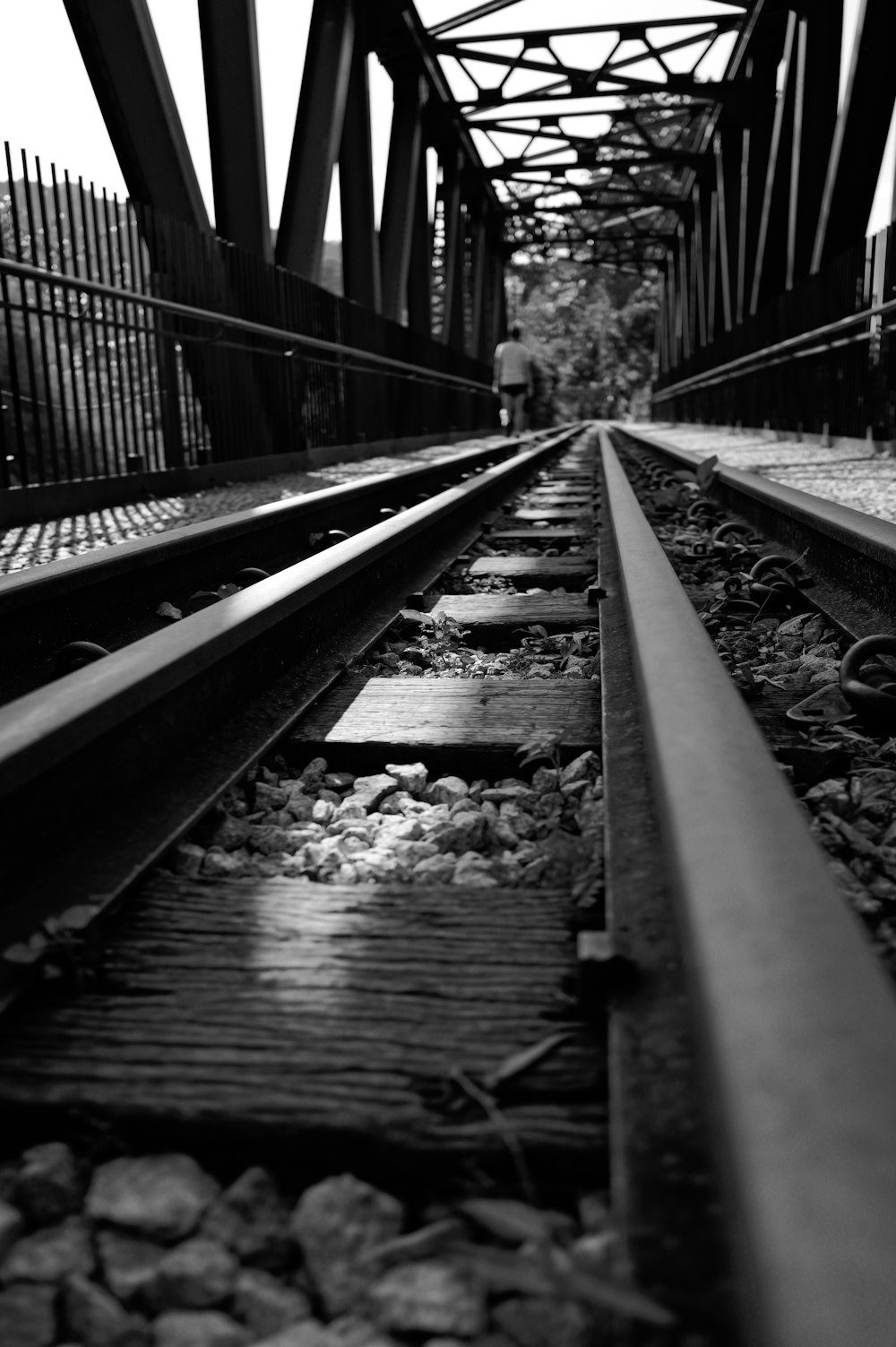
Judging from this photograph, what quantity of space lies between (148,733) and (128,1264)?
37.3 inches

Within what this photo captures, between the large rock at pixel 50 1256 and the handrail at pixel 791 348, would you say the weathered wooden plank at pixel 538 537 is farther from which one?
the handrail at pixel 791 348

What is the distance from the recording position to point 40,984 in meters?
1.09

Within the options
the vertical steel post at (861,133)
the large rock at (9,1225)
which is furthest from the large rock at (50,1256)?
the vertical steel post at (861,133)

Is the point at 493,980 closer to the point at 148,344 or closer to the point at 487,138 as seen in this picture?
the point at 148,344

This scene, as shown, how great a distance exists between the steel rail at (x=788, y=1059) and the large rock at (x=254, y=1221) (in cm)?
34

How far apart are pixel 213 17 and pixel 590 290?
63.1 metres

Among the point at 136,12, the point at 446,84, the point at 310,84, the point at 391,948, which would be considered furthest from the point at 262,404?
the point at 446,84

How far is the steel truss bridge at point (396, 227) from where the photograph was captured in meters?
7.12

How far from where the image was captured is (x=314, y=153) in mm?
11281

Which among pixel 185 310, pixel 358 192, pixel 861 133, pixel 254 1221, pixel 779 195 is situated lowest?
pixel 254 1221

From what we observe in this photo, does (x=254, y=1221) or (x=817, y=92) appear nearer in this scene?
(x=254, y=1221)

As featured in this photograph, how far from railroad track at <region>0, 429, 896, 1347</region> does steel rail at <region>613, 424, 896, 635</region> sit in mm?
825

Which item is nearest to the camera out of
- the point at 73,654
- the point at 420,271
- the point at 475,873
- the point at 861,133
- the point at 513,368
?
the point at 475,873

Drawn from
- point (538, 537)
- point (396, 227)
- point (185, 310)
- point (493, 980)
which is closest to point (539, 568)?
point (538, 537)
